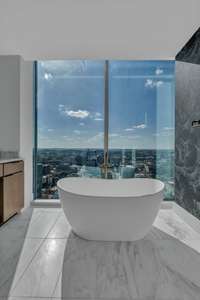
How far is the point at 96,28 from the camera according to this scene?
9.18ft

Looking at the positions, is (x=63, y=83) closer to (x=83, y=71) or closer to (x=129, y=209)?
(x=83, y=71)

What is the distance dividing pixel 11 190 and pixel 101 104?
2.06 meters

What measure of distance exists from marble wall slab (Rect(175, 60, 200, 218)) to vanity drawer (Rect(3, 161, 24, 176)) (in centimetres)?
247

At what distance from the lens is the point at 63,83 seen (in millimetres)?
3939

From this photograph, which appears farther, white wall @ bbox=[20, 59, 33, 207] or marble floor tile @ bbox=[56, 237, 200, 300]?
white wall @ bbox=[20, 59, 33, 207]

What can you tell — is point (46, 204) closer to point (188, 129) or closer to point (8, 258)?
point (8, 258)

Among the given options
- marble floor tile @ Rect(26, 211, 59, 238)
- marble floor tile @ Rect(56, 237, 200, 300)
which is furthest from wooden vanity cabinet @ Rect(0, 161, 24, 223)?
marble floor tile @ Rect(56, 237, 200, 300)

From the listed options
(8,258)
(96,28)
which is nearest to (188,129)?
(96,28)

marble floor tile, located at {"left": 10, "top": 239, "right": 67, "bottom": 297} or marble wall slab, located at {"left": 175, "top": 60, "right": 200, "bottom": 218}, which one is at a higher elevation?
marble wall slab, located at {"left": 175, "top": 60, "right": 200, "bottom": 218}

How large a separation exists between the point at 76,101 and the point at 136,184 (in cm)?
181

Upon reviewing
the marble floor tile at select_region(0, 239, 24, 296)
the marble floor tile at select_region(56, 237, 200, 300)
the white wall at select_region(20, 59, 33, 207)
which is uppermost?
the white wall at select_region(20, 59, 33, 207)

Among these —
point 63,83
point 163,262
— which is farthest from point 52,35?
point 163,262

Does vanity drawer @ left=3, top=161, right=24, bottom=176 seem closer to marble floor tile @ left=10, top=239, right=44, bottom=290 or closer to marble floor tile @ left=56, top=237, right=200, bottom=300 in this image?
marble floor tile @ left=10, top=239, right=44, bottom=290

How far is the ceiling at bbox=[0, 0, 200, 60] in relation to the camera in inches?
93.0
